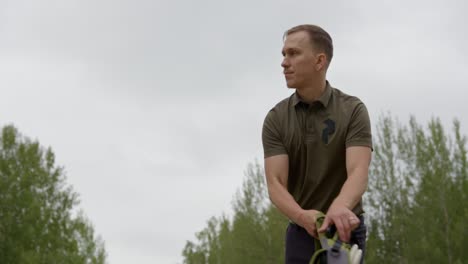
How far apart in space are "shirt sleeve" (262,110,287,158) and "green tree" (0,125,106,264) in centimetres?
2825

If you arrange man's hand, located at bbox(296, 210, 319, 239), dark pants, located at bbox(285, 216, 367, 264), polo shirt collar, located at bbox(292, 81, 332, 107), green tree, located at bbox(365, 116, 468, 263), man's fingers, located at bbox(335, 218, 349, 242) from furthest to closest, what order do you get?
green tree, located at bbox(365, 116, 468, 263)
polo shirt collar, located at bbox(292, 81, 332, 107)
dark pants, located at bbox(285, 216, 367, 264)
man's hand, located at bbox(296, 210, 319, 239)
man's fingers, located at bbox(335, 218, 349, 242)

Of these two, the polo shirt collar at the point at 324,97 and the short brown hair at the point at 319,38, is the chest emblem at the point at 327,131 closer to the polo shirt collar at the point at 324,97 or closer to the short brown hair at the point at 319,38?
the polo shirt collar at the point at 324,97

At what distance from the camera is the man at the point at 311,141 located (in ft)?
13.5

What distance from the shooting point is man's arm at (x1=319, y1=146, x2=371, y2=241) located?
374 cm

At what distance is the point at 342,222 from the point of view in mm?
3740

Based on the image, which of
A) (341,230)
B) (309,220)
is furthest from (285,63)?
(341,230)

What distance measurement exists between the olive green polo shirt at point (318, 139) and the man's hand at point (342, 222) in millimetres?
357

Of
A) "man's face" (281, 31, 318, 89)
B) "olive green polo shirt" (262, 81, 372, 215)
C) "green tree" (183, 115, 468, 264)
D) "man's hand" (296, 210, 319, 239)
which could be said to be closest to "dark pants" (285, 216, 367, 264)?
"olive green polo shirt" (262, 81, 372, 215)

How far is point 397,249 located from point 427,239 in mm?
1925

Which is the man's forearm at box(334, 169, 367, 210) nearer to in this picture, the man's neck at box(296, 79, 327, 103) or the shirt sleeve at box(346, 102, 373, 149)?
the shirt sleeve at box(346, 102, 373, 149)

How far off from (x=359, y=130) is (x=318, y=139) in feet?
0.69

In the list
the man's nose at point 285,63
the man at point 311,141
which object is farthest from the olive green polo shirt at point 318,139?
the man's nose at point 285,63

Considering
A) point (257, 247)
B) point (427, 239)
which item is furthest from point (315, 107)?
point (257, 247)

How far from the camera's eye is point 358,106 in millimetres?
4254
